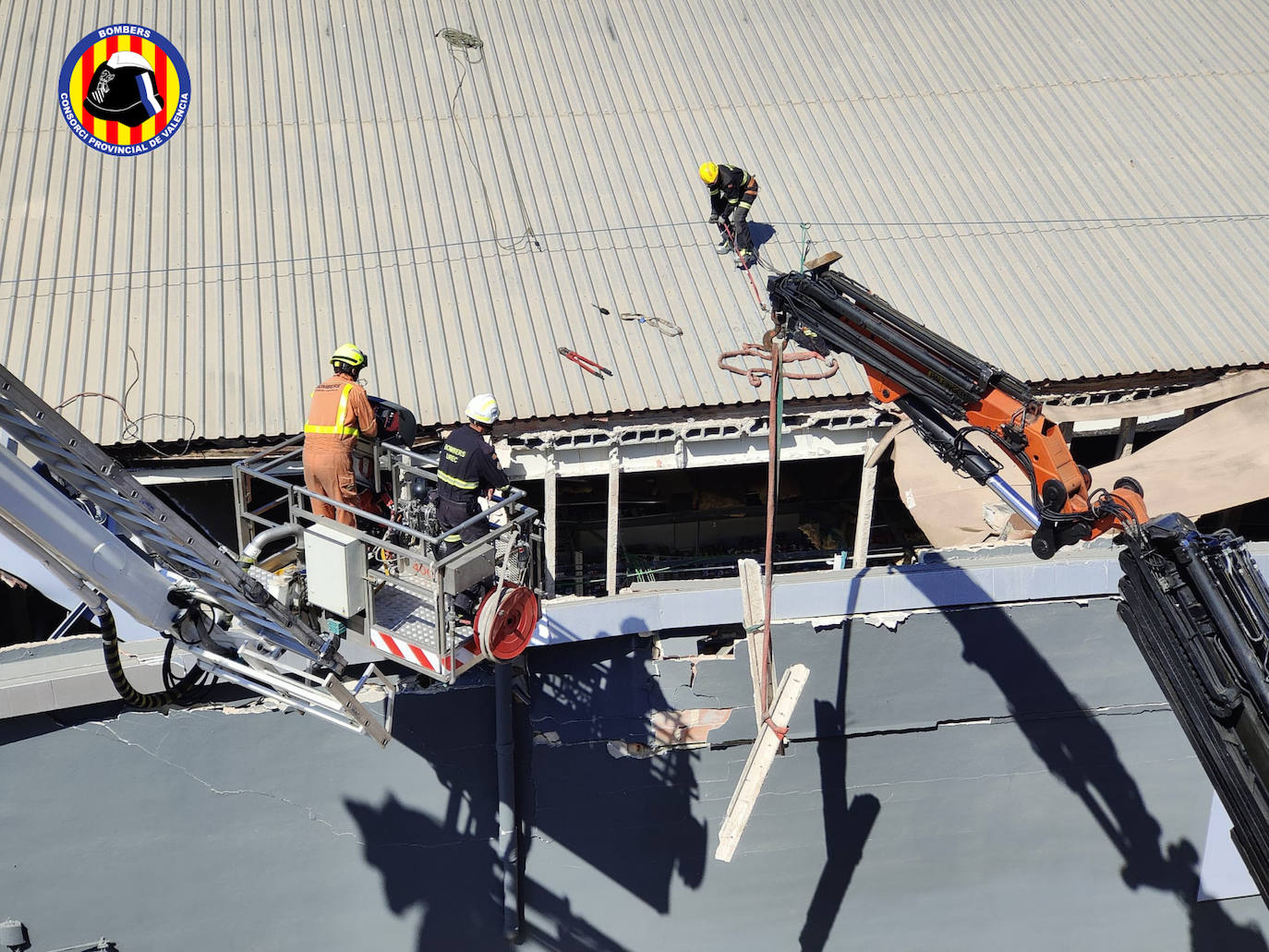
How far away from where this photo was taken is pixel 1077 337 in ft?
41.5

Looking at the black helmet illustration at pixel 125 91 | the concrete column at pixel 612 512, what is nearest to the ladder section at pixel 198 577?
the concrete column at pixel 612 512

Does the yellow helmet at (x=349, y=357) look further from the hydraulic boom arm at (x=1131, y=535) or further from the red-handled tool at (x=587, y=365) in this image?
the hydraulic boom arm at (x=1131, y=535)

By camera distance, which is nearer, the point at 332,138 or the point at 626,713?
the point at 626,713

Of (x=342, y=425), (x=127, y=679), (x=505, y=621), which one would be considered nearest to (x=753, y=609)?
(x=505, y=621)

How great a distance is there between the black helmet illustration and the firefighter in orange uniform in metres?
6.76

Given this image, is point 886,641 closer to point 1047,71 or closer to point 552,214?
point 552,214

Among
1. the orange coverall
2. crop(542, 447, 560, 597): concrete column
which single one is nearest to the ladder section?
the orange coverall

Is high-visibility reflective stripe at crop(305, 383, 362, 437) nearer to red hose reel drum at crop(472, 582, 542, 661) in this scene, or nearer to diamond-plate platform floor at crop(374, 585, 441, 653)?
diamond-plate platform floor at crop(374, 585, 441, 653)

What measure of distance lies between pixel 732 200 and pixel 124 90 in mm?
7812

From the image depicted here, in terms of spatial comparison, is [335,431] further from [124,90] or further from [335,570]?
[124,90]

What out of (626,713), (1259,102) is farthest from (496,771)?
(1259,102)

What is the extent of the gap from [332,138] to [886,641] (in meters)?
8.87

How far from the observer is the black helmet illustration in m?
13.6

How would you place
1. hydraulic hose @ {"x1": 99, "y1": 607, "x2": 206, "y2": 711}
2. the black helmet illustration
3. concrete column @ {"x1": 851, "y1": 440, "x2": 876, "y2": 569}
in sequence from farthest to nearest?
the black helmet illustration, concrete column @ {"x1": 851, "y1": 440, "x2": 876, "y2": 569}, hydraulic hose @ {"x1": 99, "y1": 607, "x2": 206, "y2": 711}
